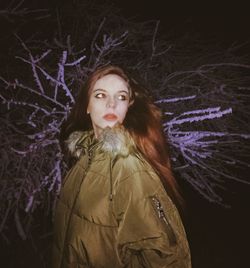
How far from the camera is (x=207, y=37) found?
20.5ft

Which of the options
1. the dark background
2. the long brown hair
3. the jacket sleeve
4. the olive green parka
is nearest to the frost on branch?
the dark background

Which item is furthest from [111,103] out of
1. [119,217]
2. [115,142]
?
[119,217]

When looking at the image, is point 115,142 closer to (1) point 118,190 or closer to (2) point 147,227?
(1) point 118,190

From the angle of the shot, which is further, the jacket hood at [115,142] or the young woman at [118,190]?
the jacket hood at [115,142]

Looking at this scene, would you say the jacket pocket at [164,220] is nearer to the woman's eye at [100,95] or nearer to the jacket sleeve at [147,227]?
the jacket sleeve at [147,227]

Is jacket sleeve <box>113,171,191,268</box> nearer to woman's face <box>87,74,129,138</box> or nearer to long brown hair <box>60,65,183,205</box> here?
long brown hair <box>60,65,183,205</box>

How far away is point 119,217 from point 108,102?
2.59ft

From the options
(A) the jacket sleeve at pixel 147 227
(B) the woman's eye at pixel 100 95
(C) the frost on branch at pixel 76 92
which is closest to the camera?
(A) the jacket sleeve at pixel 147 227

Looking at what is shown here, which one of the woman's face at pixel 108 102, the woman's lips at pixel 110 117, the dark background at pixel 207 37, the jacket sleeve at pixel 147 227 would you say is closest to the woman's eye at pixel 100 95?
the woman's face at pixel 108 102

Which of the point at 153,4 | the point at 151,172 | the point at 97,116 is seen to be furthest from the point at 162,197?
the point at 153,4

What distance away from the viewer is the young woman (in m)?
1.59

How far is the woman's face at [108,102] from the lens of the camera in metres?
2.12

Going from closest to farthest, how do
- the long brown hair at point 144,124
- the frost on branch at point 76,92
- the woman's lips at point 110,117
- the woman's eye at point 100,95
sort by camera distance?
1. the long brown hair at point 144,124
2. the woman's lips at point 110,117
3. the woman's eye at point 100,95
4. the frost on branch at point 76,92

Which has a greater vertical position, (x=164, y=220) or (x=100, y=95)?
(x=100, y=95)
